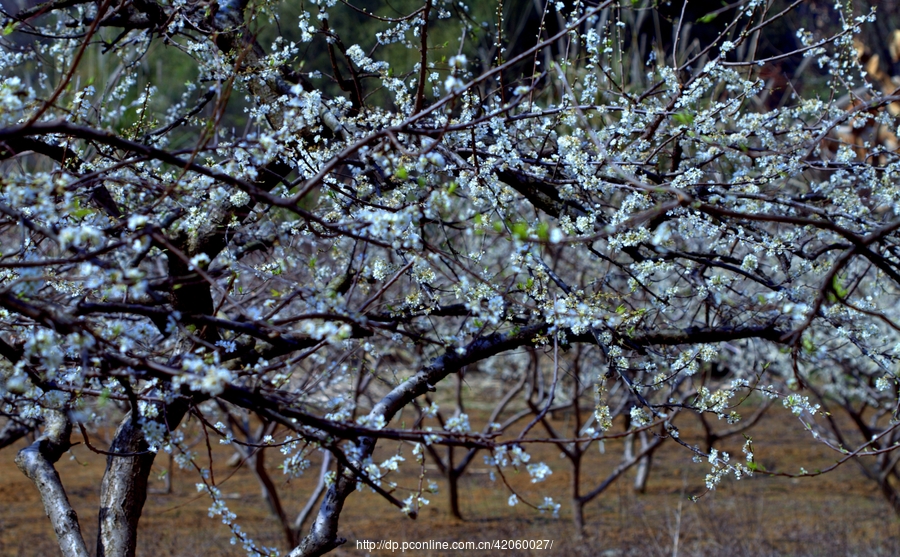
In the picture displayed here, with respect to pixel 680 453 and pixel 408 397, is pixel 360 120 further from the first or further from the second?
pixel 680 453

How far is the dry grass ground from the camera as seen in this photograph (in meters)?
6.30

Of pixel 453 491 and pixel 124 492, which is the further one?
pixel 453 491

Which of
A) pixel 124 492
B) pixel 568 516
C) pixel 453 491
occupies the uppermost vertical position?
pixel 453 491

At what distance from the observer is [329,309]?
64.0 inches

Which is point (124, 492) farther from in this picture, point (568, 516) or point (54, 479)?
point (568, 516)

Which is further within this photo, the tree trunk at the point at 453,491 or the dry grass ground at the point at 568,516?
the tree trunk at the point at 453,491

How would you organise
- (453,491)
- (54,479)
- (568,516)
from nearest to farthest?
(54,479)
(453,491)
(568,516)

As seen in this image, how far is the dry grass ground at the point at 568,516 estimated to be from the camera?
6297 millimetres

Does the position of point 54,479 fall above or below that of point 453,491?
below

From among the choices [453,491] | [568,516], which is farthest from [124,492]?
[568,516]

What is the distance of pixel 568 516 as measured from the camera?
752 centimetres

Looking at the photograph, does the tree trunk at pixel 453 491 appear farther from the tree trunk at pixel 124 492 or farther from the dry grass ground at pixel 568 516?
the tree trunk at pixel 124 492

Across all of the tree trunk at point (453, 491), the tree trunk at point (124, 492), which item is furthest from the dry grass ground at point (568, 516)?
the tree trunk at point (124, 492)

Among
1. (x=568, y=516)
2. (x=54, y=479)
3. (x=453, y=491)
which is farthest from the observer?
(x=568, y=516)
